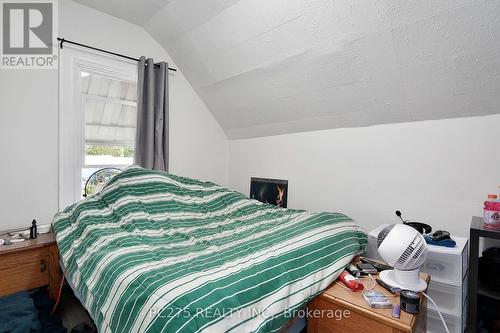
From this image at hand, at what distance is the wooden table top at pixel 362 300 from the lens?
980 millimetres

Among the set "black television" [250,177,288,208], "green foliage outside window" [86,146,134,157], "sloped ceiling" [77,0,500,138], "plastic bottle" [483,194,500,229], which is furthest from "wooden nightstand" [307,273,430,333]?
"green foliage outside window" [86,146,134,157]

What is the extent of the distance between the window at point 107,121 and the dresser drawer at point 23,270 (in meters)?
0.72

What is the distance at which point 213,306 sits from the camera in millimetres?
837

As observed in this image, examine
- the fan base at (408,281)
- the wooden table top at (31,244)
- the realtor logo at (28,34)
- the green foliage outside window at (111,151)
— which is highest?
the realtor logo at (28,34)

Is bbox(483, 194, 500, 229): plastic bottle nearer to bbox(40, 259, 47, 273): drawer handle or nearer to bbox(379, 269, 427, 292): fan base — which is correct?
bbox(379, 269, 427, 292): fan base

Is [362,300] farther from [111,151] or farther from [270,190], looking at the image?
[111,151]

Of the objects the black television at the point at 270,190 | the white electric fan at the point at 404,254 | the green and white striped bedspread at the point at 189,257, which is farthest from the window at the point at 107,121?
the white electric fan at the point at 404,254

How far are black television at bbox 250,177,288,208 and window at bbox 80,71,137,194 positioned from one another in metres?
1.36

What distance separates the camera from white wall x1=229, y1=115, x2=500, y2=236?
1669mm

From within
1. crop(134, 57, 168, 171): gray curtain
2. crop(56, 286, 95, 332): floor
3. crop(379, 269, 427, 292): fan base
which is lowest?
crop(56, 286, 95, 332): floor

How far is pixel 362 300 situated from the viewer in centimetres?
112

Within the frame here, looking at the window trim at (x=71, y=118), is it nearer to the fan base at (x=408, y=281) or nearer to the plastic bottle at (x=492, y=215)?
the fan base at (x=408, y=281)

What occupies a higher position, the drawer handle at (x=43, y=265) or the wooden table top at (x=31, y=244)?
the wooden table top at (x=31, y=244)

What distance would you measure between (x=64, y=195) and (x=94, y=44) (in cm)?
135
